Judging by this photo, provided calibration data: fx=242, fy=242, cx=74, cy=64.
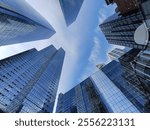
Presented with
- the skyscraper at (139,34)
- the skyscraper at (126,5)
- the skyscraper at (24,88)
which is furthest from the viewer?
the skyscraper at (24,88)

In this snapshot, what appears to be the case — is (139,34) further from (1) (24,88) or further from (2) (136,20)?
(1) (24,88)

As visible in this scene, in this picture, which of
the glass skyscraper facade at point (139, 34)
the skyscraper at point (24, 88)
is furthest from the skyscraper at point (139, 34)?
the skyscraper at point (24, 88)

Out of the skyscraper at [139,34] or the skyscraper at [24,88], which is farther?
the skyscraper at [24,88]

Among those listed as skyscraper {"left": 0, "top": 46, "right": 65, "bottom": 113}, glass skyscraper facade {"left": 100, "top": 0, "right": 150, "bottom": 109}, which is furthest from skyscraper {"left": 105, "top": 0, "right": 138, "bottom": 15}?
skyscraper {"left": 0, "top": 46, "right": 65, "bottom": 113}

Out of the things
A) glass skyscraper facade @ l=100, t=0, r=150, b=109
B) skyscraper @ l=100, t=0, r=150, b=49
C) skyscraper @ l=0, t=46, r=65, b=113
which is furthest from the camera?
skyscraper @ l=0, t=46, r=65, b=113

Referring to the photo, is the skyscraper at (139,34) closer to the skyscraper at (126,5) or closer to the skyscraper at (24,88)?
the skyscraper at (126,5)

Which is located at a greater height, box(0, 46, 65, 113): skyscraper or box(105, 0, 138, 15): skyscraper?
box(105, 0, 138, 15): skyscraper

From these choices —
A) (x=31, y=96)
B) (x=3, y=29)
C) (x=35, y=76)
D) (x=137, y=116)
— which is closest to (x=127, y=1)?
(x=3, y=29)

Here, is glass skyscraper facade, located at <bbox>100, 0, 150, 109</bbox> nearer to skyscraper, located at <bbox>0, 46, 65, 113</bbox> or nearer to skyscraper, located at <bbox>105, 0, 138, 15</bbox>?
skyscraper, located at <bbox>105, 0, 138, 15</bbox>

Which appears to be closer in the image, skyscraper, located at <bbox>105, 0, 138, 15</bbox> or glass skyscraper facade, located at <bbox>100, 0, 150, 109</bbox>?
glass skyscraper facade, located at <bbox>100, 0, 150, 109</bbox>

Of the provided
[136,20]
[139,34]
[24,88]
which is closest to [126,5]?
[136,20]

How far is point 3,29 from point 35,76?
76.3 meters

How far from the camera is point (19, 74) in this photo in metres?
136

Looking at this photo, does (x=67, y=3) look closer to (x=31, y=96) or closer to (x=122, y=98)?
(x=31, y=96)
